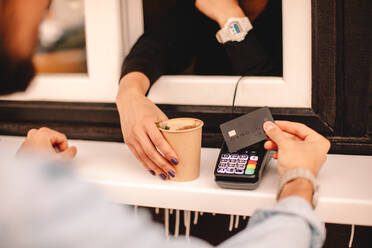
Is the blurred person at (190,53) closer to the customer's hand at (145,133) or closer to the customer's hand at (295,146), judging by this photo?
the customer's hand at (145,133)

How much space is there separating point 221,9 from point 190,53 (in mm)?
151

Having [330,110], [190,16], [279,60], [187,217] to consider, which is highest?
[190,16]

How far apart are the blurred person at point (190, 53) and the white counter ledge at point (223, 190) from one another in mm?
46

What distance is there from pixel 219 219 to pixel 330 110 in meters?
0.42

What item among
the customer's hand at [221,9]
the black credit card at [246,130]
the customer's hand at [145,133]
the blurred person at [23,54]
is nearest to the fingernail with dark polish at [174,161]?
the customer's hand at [145,133]

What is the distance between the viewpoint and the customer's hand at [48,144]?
1012 millimetres

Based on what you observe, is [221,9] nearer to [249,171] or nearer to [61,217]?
[249,171]

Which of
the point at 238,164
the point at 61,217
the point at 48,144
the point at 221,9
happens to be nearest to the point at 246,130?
the point at 238,164

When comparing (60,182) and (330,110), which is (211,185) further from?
(60,182)

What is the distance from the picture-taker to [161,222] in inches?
50.8

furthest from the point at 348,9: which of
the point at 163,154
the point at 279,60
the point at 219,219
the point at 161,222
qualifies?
the point at 161,222

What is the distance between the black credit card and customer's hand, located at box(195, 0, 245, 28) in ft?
0.93

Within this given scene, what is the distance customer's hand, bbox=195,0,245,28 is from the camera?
43.0 inches

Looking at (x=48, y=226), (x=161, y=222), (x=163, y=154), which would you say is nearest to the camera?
(x=48, y=226)
